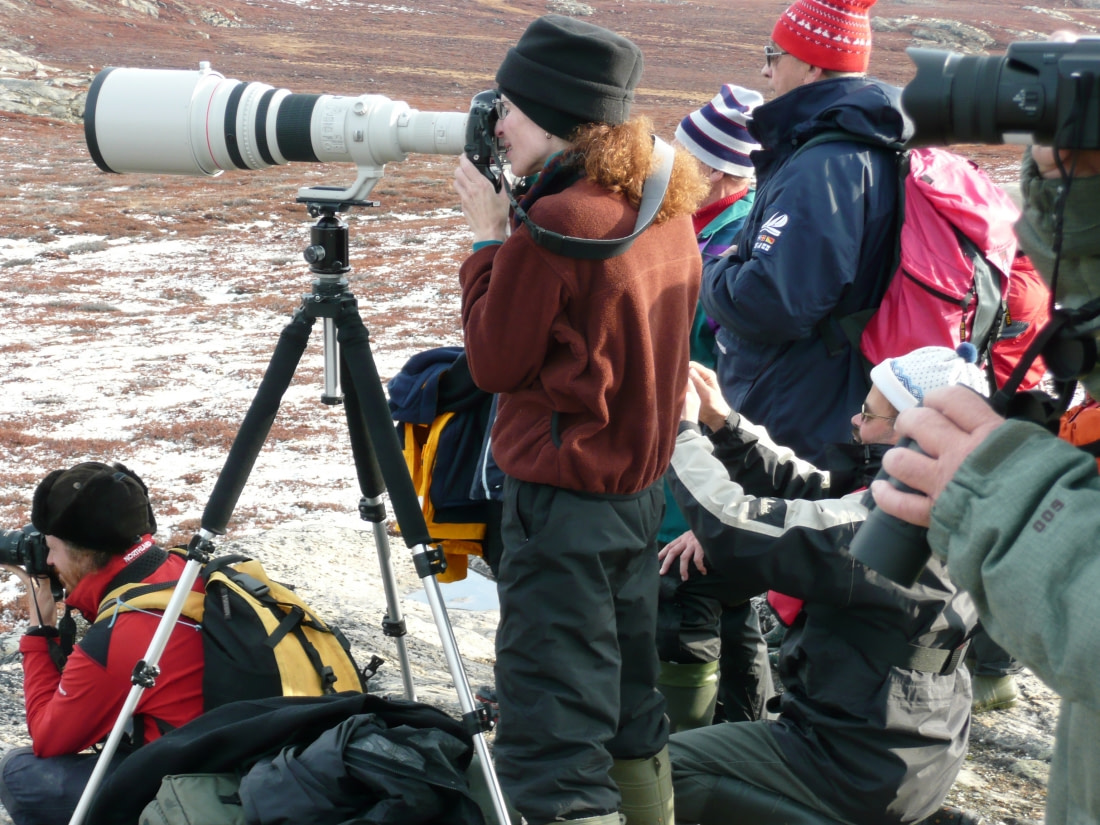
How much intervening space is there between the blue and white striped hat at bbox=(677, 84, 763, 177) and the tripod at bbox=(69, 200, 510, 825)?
1555mm

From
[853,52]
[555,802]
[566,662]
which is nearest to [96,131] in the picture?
[566,662]

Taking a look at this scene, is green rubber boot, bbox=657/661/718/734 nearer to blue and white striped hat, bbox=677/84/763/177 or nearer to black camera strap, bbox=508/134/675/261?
black camera strap, bbox=508/134/675/261

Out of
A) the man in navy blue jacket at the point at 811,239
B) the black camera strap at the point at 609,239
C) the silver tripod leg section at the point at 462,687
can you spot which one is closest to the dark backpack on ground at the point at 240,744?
the silver tripod leg section at the point at 462,687

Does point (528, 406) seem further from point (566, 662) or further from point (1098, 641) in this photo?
point (1098, 641)

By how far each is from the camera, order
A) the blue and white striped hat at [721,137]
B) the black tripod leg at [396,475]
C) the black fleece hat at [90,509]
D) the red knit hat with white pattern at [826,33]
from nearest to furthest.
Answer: the black tripod leg at [396,475] → the black fleece hat at [90,509] → the red knit hat with white pattern at [826,33] → the blue and white striped hat at [721,137]

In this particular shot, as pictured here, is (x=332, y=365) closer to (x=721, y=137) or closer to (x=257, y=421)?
(x=257, y=421)

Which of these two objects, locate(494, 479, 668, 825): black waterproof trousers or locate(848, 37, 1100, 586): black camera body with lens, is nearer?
locate(848, 37, 1100, 586): black camera body with lens

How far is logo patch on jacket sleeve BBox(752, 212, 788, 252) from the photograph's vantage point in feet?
9.95

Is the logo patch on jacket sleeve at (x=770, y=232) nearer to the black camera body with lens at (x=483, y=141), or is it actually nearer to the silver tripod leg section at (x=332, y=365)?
the black camera body with lens at (x=483, y=141)

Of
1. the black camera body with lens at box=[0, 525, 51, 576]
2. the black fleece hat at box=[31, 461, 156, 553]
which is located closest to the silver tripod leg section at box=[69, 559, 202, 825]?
the black fleece hat at box=[31, 461, 156, 553]

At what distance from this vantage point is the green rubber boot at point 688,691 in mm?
3105

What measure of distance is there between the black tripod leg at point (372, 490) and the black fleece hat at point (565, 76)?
0.75 metres

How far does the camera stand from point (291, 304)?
39.6ft

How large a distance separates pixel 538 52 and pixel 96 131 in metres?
1.17
